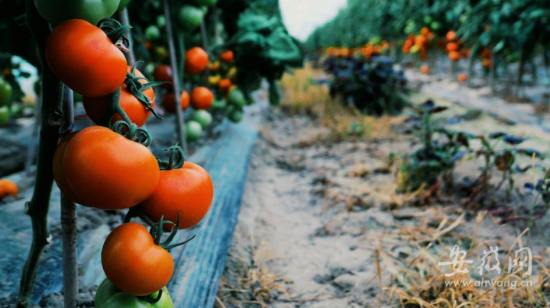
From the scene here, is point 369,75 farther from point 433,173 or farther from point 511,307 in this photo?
point 511,307

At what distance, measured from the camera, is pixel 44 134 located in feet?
2.20

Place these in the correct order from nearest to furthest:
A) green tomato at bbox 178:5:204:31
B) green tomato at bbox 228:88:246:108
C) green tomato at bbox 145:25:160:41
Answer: green tomato at bbox 178:5:204:31, green tomato at bbox 145:25:160:41, green tomato at bbox 228:88:246:108

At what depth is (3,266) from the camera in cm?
114

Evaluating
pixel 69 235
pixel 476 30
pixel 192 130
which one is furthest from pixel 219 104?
pixel 476 30

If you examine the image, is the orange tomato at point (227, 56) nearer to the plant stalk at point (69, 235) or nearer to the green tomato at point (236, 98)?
the green tomato at point (236, 98)

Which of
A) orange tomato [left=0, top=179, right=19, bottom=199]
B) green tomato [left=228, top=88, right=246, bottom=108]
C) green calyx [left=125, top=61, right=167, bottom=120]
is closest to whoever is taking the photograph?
green calyx [left=125, top=61, right=167, bottom=120]

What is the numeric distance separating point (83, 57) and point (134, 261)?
0.31 meters

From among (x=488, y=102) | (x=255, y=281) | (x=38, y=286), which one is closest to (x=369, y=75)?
(x=488, y=102)

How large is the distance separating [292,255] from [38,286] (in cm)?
93

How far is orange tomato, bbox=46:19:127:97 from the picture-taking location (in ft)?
1.86

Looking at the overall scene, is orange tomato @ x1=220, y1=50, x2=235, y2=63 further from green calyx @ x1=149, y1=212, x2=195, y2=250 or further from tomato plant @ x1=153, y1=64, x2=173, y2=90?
green calyx @ x1=149, y1=212, x2=195, y2=250

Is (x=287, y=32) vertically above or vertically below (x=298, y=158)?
above

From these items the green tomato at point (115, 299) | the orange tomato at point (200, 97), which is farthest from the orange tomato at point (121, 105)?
the orange tomato at point (200, 97)

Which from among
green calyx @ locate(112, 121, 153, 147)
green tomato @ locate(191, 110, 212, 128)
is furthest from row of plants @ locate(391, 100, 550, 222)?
green calyx @ locate(112, 121, 153, 147)
